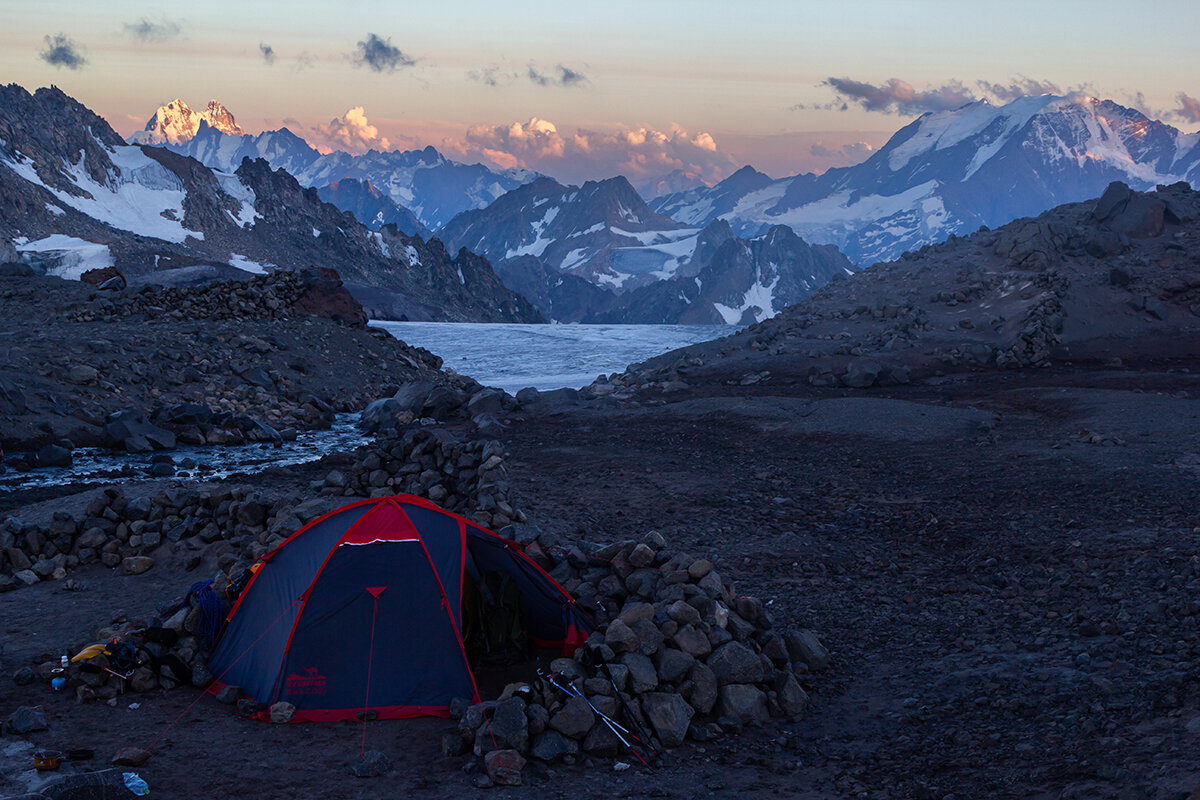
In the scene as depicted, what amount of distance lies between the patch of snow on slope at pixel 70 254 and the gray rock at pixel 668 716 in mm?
120457

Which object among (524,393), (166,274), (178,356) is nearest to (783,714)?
(524,393)

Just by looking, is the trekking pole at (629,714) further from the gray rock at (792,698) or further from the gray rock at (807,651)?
the gray rock at (807,651)

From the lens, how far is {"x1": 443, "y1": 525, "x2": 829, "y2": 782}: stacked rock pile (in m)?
7.50

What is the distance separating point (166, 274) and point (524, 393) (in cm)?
7025

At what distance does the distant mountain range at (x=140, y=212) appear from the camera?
130 meters

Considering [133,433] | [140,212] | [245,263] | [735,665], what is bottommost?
[133,433]

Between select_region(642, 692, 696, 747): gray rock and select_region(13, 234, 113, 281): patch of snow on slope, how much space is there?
120457 millimetres

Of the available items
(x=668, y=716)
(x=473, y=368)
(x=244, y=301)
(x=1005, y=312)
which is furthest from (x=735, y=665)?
→ (x=473, y=368)

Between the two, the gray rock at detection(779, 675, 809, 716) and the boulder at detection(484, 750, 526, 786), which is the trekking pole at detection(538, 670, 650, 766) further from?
the gray rock at detection(779, 675, 809, 716)

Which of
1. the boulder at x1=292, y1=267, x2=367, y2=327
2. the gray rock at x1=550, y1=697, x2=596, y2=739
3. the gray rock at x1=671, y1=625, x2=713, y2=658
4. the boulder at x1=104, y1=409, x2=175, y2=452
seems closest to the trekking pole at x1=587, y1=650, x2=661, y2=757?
the gray rock at x1=550, y1=697, x2=596, y2=739

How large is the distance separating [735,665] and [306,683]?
12.5 ft

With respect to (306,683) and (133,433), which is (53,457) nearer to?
(133,433)

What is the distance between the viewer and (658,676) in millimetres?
8227

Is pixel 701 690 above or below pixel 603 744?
above
